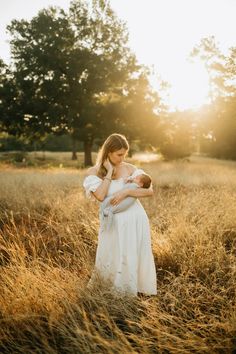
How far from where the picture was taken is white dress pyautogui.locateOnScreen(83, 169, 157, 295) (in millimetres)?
3391

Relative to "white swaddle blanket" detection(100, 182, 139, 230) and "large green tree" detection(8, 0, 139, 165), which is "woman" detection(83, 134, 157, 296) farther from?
"large green tree" detection(8, 0, 139, 165)

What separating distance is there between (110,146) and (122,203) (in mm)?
614

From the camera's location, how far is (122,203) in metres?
3.34

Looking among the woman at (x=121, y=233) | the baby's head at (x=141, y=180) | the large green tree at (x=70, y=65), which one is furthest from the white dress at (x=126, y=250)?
the large green tree at (x=70, y=65)

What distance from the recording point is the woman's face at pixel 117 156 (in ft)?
11.3

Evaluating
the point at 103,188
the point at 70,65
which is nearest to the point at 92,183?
the point at 103,188

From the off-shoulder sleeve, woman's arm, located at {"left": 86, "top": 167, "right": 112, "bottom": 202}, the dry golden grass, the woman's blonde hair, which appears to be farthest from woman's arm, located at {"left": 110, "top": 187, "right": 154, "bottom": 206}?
the dry golden grass

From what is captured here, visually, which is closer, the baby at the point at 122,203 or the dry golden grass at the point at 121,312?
the dry golden grass at the point at 121,312

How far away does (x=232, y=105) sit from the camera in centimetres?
955

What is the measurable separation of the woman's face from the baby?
0.85ft

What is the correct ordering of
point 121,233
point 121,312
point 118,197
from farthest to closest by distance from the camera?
point 121,233 < point 118,197 < point 121,312

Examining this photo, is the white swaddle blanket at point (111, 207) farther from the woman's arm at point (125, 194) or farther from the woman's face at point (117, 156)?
the woman's face at point (117, 156)

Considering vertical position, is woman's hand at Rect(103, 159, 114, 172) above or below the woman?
above

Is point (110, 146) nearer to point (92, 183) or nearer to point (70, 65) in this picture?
point (92, 183)
